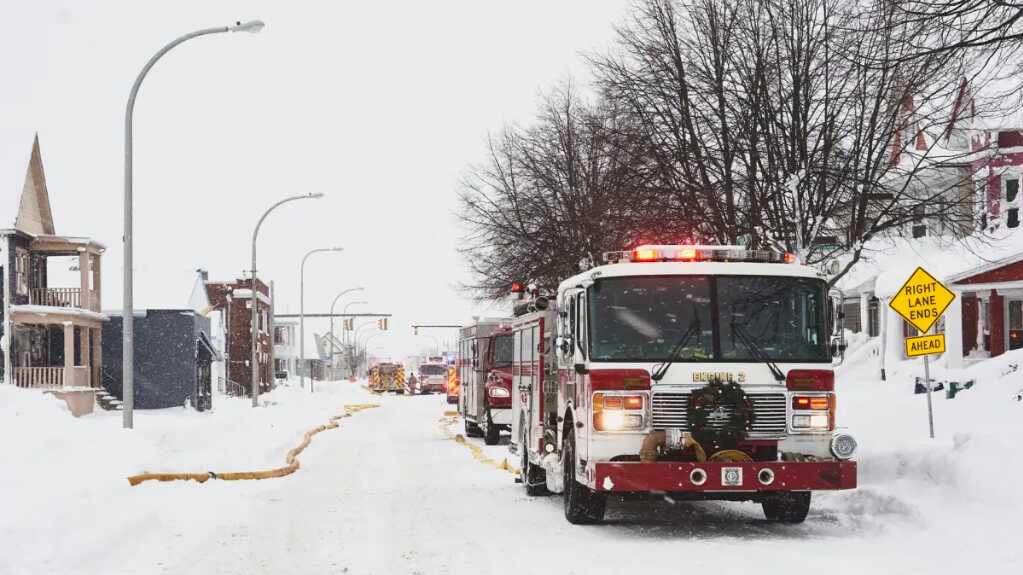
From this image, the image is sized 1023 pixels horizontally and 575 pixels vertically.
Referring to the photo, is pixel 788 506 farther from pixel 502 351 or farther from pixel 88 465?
pixel 502 351

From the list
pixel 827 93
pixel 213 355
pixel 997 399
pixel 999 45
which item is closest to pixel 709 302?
pixel 999 45

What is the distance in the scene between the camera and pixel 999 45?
47.2 feet

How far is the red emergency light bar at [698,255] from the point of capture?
12.9 metres

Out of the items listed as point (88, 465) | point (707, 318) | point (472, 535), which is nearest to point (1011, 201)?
point (707, 318)

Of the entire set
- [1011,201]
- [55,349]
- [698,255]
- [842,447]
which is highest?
[1011,201]

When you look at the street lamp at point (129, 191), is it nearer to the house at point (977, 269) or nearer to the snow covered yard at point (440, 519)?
the snow covered yard at point (440, 519)

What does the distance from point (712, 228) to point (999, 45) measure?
11695 mm

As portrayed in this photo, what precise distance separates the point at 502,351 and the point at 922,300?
40.7 feet

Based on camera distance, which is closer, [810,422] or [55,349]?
[810,422]

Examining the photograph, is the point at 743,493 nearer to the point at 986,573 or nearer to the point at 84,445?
the point at 986,573

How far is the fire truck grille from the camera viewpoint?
12109 mm

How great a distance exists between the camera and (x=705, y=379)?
39.9 feet

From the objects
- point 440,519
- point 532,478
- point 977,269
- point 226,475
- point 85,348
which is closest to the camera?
point 440,519

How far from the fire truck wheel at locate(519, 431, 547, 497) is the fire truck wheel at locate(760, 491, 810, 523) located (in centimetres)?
354
